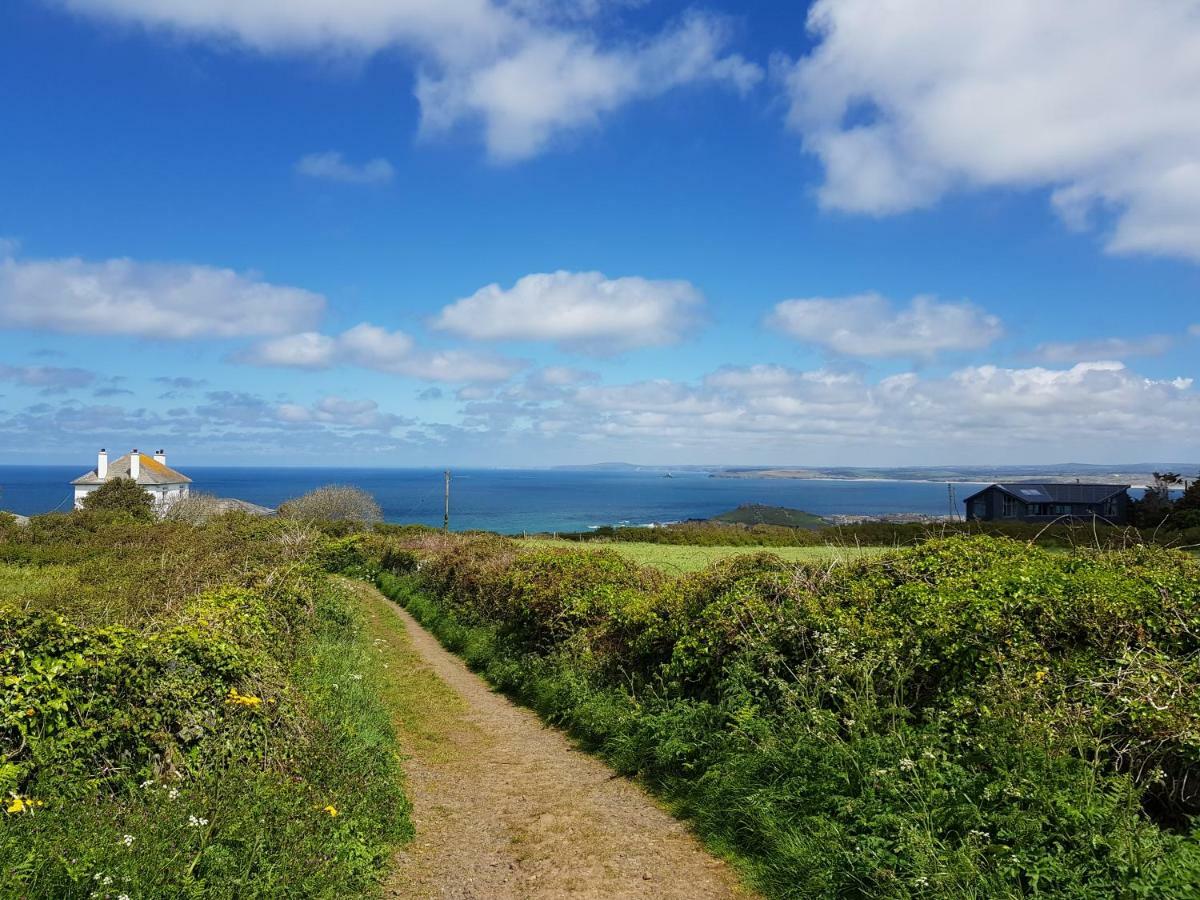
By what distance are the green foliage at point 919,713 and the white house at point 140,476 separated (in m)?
53.4

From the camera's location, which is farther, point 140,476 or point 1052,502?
point 1052,502

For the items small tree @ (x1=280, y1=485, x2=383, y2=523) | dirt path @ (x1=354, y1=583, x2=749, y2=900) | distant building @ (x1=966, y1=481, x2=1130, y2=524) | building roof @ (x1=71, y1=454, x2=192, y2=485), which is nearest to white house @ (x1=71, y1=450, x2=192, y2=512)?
building roof @ (x1=71, y1=454, x2=192, y2=485)

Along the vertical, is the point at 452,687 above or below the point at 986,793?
below

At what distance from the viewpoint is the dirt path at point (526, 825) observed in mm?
5590

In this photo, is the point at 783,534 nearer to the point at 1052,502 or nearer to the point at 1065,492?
the point at 1052,502

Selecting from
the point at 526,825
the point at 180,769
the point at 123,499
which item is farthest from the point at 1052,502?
the point at 180,769

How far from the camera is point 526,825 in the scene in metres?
6.77

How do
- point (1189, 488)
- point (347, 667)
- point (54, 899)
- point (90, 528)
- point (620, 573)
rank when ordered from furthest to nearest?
point (1189, 488), point (90, 528), point (620, 573), point (347, 667), point (54, 899)

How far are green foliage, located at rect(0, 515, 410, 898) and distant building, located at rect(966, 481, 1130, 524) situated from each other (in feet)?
216

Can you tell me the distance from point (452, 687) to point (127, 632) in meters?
6.55

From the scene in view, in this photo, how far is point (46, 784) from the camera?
207 inches

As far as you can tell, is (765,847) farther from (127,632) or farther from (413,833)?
(127,632)

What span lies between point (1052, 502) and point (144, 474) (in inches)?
2998

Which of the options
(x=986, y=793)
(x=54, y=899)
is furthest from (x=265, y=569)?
(x=986, y=793)
